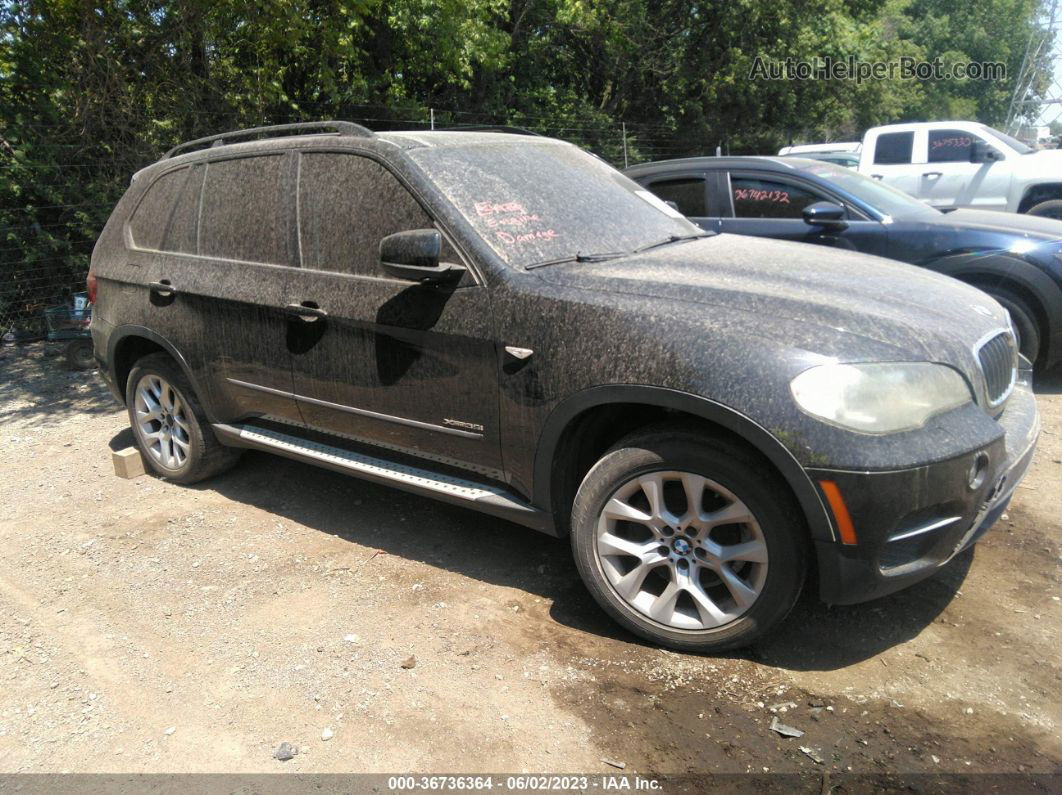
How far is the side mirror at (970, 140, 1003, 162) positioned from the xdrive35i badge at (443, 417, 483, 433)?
1013 cm

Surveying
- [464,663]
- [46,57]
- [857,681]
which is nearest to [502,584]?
[464,663]

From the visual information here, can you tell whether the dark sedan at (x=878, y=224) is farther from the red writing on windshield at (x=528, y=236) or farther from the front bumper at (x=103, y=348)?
the front bumper at (x=103, y=348)

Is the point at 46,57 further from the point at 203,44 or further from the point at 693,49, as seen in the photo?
the point at 693,49

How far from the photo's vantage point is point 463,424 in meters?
3.58

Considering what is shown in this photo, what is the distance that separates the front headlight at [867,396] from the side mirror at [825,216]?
3.78 metres

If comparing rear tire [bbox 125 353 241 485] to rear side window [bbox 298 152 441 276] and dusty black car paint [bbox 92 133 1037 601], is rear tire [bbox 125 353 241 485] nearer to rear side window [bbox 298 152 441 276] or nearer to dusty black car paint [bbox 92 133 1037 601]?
dusty black car paint [bbox 92 133 1037 601]

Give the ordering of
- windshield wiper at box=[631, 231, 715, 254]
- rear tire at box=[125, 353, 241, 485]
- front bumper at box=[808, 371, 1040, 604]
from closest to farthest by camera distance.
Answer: front bumper at box=[808, 371, 1040, 604], windshield wiper at box=[631, 231, 715, 254], rear tire at box=[125, 353, 241, 485]

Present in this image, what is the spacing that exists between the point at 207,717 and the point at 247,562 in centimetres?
125

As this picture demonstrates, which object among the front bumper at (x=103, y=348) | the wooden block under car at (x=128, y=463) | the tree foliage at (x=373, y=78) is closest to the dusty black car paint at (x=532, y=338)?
the front bumper at (x=103, y=348)

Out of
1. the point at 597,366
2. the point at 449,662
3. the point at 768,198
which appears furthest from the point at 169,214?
the point at 768,198

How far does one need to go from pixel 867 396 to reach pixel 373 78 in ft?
41.4

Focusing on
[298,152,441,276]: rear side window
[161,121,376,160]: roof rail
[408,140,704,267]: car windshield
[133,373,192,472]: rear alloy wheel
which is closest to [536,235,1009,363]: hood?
[408,140,704,267]: car windshield

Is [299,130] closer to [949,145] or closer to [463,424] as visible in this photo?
[463,424]

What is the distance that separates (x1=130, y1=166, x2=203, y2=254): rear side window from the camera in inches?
186
